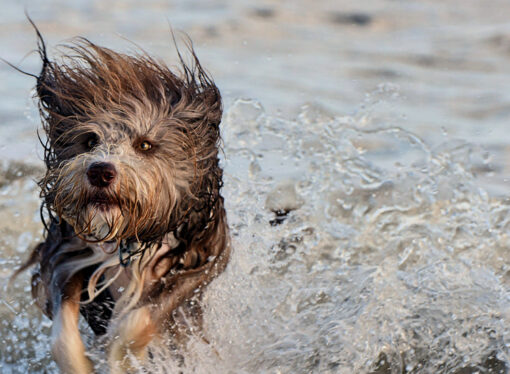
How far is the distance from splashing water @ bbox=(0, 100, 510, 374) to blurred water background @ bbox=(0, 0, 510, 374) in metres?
0.01

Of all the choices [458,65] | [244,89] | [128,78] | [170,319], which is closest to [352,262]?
[170,319]

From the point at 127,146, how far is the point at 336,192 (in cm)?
287

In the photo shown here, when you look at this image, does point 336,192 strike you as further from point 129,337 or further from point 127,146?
point 127,146

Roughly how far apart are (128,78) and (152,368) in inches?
53.8

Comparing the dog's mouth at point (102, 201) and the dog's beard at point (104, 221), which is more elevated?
the dog's mouth at point (102, 201)

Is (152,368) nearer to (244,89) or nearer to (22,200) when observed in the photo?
(22,200)

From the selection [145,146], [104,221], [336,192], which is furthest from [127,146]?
[336,192]

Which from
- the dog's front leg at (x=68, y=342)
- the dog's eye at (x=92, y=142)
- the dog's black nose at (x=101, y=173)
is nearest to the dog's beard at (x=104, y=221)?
the dog's black nose at (x=101, y=173)

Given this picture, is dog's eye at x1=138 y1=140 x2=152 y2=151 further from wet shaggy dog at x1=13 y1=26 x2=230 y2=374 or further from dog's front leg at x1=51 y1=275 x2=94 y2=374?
dog's front leg at x1=51 y1=275 x2=94 y2=374

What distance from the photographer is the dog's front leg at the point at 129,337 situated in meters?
3.62

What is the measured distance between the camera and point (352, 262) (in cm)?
523

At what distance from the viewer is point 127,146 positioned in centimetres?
331

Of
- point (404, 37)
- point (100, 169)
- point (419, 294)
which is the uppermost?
point (100, 169)

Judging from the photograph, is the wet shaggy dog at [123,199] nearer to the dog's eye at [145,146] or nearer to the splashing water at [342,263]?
the dog's eye at [145,146]
